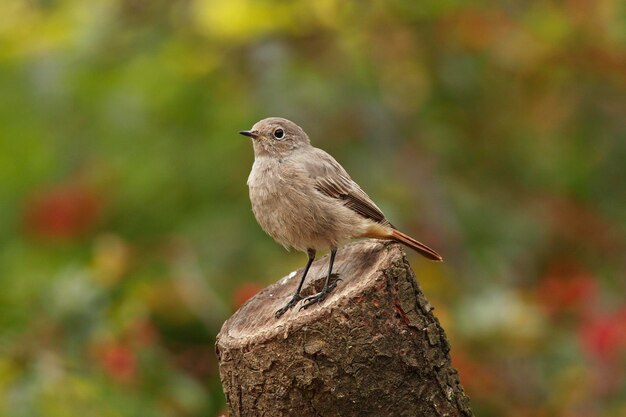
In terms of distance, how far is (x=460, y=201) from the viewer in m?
9.43

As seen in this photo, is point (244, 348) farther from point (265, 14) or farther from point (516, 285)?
point (516, 285)

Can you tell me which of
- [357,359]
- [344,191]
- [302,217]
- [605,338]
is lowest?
[357,359]

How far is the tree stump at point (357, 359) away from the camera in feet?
13.1

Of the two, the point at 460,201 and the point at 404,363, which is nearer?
the point at 404,363

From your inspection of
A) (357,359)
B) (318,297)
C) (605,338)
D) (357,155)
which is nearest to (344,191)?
(318,297)

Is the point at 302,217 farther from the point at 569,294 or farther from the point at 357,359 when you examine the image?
the point at 569,294

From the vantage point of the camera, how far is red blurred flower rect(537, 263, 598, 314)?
8.14m

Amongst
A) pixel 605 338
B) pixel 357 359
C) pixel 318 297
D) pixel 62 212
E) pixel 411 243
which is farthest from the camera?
pixel 62 212

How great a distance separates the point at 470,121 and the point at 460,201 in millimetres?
713

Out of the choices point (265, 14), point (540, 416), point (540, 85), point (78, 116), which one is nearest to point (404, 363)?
point (540, 416)

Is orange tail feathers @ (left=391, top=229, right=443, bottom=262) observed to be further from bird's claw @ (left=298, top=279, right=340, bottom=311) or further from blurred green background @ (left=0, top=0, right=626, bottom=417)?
blurred green background @ (left=0, top=0, right=626, bottom=417)

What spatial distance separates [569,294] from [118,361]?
11.8 feet

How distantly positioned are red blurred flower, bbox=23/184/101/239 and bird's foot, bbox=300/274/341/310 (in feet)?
14.3

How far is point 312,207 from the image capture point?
5582mm
